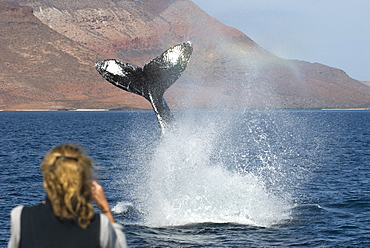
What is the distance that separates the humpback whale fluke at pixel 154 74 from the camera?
1329cm

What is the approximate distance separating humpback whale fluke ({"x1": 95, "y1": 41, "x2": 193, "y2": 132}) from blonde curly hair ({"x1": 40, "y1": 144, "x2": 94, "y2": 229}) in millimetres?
10237

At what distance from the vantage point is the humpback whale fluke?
13289mm

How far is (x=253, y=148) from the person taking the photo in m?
44.7

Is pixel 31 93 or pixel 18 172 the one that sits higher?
pixel 31 93

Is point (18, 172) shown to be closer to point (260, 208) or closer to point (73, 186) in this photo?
point (260, 208)

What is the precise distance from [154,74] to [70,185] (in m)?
11.0

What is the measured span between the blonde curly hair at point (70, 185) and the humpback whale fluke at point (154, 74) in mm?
10237

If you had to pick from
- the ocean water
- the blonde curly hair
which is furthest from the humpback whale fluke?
the blonde curly hair

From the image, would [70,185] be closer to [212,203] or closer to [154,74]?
[154,74]

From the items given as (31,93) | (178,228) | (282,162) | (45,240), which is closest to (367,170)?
(282,162)

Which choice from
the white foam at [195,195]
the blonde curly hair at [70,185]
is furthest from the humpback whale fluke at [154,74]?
the blonde curly hair at [70,185]

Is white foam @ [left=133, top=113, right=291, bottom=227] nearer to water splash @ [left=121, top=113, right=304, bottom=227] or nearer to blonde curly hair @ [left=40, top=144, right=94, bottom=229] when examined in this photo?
A: water splash @ [left=121, top=113, right=304, bottom=227]

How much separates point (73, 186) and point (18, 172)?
25.8m

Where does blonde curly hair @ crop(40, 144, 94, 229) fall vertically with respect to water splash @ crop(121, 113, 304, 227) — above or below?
above
